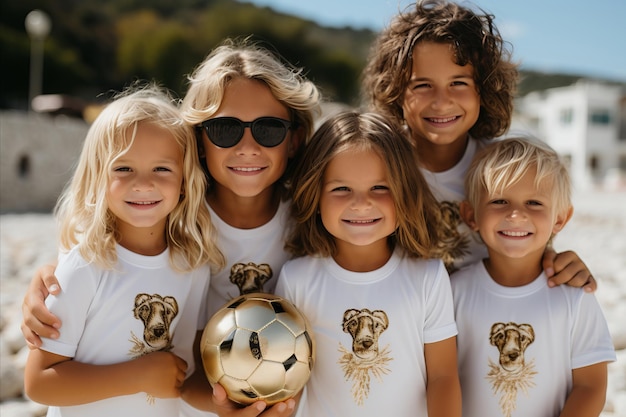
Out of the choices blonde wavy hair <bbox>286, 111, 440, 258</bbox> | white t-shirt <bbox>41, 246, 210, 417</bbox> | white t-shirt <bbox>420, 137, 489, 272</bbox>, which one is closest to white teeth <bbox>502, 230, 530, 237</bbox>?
blonde wavy hair <bbox>286, 111, 440, 258</bbox>

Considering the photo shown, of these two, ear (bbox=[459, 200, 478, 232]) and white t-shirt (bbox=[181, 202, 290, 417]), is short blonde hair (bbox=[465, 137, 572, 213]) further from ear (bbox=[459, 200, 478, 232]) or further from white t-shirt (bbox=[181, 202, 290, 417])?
white t-shirt (bbox=[181, 202, 290, 417])

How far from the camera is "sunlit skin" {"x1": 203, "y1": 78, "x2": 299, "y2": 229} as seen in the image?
260 cm

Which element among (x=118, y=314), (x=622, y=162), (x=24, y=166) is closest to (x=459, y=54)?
(x=118, y=314)

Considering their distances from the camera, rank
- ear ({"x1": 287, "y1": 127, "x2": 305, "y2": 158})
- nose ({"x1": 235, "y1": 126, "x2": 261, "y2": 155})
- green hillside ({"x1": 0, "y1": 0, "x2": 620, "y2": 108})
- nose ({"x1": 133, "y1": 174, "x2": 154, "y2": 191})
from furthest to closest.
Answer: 1. green hillside ({"x1": 0, "y1": 0, "x2": 620, "y2": 108})
2. ear ({"x1": 287, "y1": 127, "x2": 305, "y2": 158})
3. nose ({"x1": 235, "y1": 126, "x2": 261, "y2": 155})
4. nose ({"x1": 133, "y1": 174, "x2": 154, "y2": 191})

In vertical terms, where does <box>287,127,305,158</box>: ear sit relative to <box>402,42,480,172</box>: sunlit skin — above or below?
below

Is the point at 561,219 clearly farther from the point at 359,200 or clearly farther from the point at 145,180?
the point at 145,180

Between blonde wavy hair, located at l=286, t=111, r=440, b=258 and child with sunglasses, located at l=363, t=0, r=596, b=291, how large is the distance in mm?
344

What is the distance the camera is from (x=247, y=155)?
8.47 feet

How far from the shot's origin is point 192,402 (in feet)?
8.18

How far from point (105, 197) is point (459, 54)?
6.67 feet

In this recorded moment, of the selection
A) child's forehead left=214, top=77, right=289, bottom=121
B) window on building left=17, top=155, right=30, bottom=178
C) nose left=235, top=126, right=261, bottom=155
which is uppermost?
child's forehead left=214, top=77, right=289, bottom=121

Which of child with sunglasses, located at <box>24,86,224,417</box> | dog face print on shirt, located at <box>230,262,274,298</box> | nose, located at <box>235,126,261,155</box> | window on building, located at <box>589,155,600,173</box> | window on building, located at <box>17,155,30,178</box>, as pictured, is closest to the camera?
child with sunglasses, located at <box>24,86,224,417</box>

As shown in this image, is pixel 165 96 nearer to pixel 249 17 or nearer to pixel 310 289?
pixel 310 289

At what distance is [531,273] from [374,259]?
0.79m
